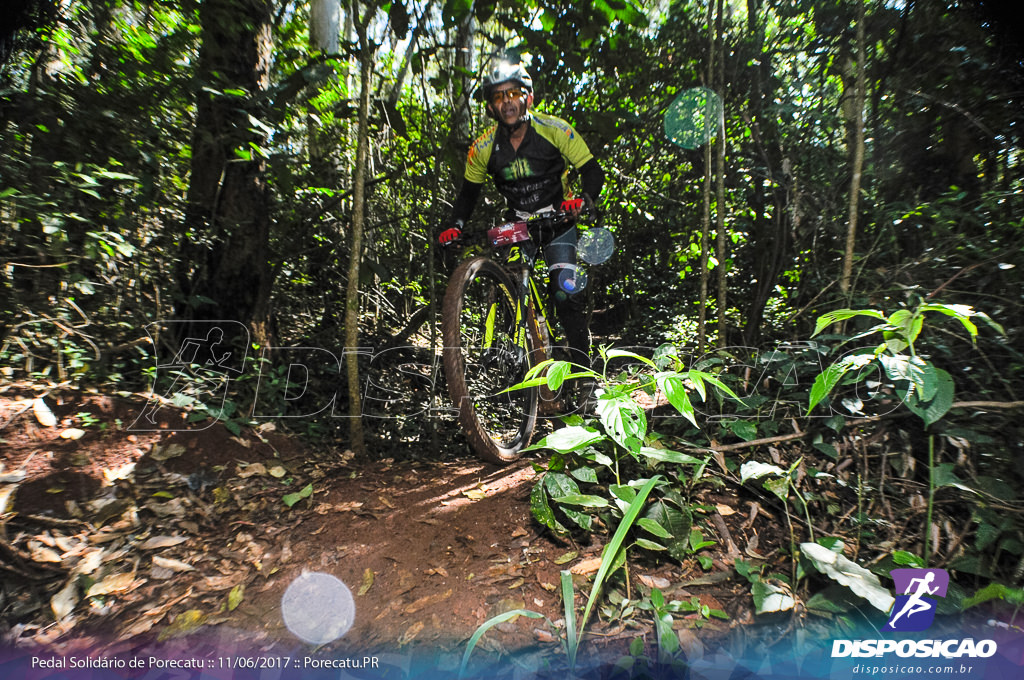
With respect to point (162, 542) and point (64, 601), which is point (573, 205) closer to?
point (162, 542)

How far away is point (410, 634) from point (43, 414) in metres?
2.16

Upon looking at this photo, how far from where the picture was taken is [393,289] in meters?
4.27

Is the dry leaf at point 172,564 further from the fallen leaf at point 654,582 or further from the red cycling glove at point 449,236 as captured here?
the red cycling glove at point 449,236

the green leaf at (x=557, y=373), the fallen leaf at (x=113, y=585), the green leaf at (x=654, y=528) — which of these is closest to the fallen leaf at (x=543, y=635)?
the green leaf at (x=654, y=528)

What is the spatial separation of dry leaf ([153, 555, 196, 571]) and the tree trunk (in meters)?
1.66

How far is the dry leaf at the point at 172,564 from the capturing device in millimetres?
1733

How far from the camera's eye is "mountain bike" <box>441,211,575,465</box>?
104 inches

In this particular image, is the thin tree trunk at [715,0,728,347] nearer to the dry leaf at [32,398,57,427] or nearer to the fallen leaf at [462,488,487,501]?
the fallen leaf at [462,488,487,501]

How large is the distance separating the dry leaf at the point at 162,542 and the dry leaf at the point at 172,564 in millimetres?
58

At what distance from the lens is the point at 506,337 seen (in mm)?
2926

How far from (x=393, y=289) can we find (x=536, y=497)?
9.85 ft

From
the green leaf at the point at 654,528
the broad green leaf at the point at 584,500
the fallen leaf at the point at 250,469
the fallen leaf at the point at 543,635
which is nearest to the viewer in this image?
the fallen leaf at the point at 543,635

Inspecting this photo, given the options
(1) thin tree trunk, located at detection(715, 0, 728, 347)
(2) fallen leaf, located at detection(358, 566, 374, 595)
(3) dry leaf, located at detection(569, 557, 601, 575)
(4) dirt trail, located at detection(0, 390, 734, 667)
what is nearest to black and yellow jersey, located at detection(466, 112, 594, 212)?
(1) thin tree trunk, located at detection(715, 0, 728, 347)

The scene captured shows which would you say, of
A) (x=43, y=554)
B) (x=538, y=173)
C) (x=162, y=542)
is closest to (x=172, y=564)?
(x=162, y=542)
